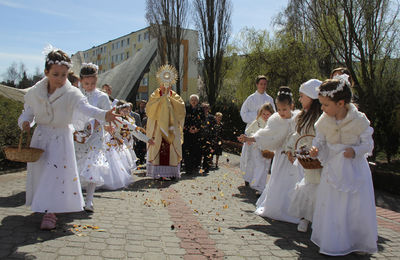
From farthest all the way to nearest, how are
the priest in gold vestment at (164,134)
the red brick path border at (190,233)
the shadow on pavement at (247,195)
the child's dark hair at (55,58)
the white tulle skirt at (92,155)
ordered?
1. the priest in gold vestment at (164,134)
2. the shadow on pavement at (247,195)
3. the white tulle skirt at (92,155)
4. the child's dark hair at (55,58)
5. the red brick path border at (190,233)

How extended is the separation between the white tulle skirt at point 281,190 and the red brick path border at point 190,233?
3.76 feet

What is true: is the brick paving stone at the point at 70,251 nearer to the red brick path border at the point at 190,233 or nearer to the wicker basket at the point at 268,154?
the red brick path border at the point at 190,233

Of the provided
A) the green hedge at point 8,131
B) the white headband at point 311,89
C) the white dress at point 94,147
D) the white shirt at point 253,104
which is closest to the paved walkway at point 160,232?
the white dress at point 94,147

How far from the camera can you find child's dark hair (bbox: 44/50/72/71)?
4.30 meters

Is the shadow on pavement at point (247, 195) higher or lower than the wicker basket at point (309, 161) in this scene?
lower

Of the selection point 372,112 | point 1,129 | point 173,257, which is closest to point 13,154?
point 173,257

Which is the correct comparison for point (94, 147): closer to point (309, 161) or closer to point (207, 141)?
point (309, 161)

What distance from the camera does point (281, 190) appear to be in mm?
5344

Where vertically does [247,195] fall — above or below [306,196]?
below

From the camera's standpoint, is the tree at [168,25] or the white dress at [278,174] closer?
the white dress at [278,174]

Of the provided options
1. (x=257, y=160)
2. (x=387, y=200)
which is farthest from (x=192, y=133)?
(x=387, y=200)

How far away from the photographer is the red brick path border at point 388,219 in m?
5.66

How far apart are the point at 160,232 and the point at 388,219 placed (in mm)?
4022

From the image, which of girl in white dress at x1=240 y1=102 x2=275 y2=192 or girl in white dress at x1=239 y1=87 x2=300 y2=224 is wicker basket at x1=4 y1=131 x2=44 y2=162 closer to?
girl in white dress at x1=239 y1=87 x2=300 y2=224
